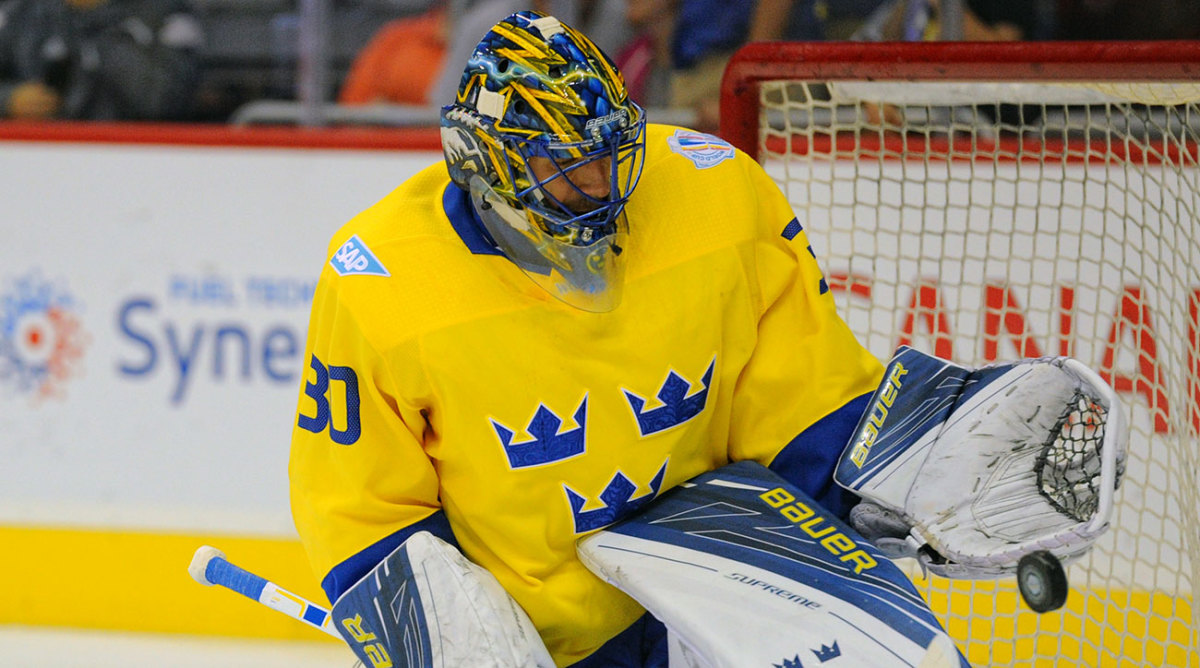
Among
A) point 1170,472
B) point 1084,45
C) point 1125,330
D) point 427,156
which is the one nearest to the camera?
point 1084,45

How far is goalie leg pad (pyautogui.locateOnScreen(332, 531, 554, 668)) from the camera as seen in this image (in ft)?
4.13

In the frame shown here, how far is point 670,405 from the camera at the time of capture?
1391mm

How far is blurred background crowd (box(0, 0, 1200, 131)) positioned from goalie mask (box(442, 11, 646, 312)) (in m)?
1.55

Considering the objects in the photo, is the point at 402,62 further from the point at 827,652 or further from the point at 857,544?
the point at 827,652

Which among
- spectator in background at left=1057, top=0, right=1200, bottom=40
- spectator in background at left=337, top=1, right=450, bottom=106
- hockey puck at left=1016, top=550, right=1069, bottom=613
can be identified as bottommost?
hockey puck at left=1016, top=550, right=1069, bottom=613

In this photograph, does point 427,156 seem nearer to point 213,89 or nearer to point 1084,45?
point 213,89

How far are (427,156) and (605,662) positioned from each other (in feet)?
5.08

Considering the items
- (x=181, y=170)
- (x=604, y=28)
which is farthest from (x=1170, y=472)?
(x=181, y=170)

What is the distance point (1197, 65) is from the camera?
4.51 feet

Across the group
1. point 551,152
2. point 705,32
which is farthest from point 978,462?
point 705,32

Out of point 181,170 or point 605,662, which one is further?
point 181,170

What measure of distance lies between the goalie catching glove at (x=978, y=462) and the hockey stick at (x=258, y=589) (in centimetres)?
62

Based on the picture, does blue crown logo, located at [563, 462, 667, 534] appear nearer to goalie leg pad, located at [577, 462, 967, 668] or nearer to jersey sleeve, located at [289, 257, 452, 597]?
goalie leg pad, located at [577, 462, 967, 668]

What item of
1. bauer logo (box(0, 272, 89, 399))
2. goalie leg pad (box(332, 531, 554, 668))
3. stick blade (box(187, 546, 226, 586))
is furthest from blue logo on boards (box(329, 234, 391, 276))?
bauer logo (box(0, 272, 89, 399))
